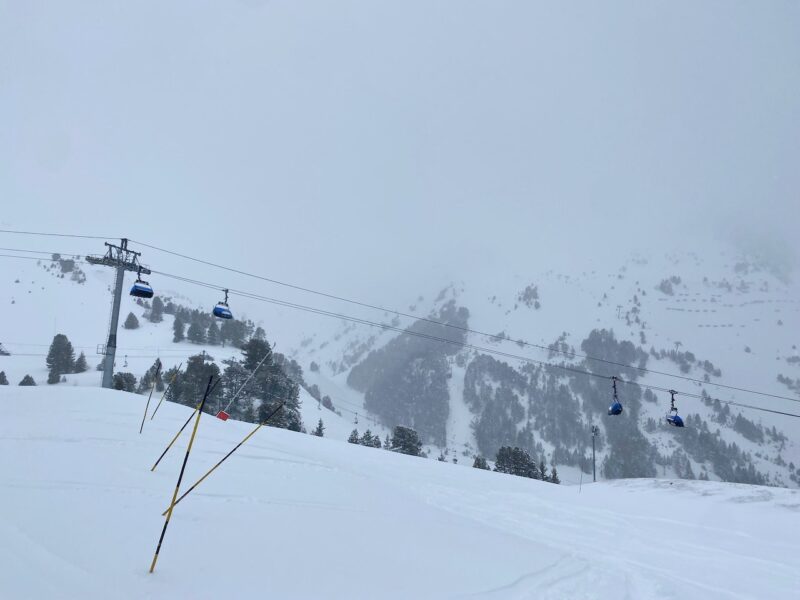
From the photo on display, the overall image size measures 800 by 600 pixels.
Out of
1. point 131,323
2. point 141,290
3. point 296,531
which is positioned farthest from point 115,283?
point 131,323

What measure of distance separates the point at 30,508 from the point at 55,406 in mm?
11195

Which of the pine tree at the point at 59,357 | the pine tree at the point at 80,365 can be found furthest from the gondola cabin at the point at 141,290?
the pine tree at the point at 80,365

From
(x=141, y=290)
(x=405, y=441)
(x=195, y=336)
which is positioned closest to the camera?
(x=141, y=290)

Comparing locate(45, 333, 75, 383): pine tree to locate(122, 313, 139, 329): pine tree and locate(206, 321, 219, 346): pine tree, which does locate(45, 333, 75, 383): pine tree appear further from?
locate(122, 313, 139, 329): pine tree

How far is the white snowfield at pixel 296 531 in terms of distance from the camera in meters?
5.66

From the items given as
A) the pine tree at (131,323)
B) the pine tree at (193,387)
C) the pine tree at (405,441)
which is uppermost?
the pine tree at (131,323)

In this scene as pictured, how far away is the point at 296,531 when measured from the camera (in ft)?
26.3

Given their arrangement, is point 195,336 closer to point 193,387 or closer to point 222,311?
point 193,387

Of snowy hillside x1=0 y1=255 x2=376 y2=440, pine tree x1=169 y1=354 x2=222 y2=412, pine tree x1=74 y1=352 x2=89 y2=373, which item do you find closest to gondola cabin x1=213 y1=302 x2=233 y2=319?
pine tree x1=169 y1=354 x2=222 y2=412

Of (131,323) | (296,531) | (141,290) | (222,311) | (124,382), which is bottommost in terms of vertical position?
(124,382)

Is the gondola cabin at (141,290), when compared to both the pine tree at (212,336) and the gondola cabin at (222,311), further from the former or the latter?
the pine tree at (212,336)

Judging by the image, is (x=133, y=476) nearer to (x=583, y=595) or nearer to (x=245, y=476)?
(x=245, y=476)

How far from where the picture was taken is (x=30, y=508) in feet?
21.5

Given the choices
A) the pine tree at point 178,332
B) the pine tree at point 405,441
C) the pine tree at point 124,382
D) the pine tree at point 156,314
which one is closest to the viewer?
the pine tree at point 124,382
